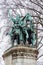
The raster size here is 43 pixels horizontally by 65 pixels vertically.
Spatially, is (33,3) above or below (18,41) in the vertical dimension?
above

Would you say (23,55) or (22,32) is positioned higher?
(22,32)

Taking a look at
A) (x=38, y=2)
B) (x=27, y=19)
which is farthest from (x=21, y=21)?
(x=38, y=2)

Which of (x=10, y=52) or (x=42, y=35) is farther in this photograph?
(x=42, y=35)

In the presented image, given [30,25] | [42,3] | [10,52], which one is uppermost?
[42,3]

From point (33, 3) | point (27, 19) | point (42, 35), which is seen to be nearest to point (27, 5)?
point (33, 3)

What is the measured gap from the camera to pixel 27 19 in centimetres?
1535

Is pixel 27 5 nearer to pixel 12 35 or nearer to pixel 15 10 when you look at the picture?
pixel 15 10

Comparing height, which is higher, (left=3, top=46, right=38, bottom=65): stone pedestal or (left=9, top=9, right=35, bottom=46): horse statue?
(left=9, top=9, right=35, bottom=46): horse statue

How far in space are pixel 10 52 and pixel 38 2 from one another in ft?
20.8

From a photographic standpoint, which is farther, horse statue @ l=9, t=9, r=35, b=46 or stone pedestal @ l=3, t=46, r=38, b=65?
horse statue @ l=9, t=9, r=35, b=46

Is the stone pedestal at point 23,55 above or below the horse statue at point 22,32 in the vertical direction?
below

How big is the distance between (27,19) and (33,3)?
6.06 meters

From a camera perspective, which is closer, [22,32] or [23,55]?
[23,55]

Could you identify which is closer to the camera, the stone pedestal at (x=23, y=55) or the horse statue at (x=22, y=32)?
the stone pedestal at (x=23, y=55)
